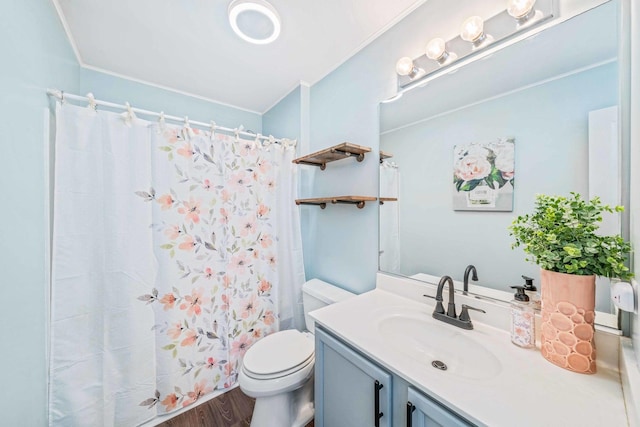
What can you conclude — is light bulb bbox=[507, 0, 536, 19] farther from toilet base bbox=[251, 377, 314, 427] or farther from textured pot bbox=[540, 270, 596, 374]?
toilet base bbox=[251, 377, 314, 427]

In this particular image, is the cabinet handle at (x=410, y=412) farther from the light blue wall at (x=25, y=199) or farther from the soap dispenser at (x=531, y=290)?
the light blue wall at (x=25, y=199)

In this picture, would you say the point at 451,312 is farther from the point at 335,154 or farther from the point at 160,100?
the point at 160,100

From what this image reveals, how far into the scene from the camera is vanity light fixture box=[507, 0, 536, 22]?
2.92 ft

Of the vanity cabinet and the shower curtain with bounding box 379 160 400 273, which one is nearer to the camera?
the vanity cabinet

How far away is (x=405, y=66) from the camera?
127 cm

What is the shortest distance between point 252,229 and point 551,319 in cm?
163

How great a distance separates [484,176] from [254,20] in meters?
1.47

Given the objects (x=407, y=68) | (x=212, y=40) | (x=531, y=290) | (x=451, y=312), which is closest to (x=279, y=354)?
(x=451, y=312)

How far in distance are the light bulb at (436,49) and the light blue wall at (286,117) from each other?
3.64 ft

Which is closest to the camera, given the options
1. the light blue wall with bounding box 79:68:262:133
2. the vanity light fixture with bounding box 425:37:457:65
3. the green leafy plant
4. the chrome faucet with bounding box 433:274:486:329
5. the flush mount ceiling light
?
the green leafy plant

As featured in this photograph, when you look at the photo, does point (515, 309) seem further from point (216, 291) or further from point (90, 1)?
point (90, 1)

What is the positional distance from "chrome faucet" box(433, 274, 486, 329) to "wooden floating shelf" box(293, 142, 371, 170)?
0.87 m

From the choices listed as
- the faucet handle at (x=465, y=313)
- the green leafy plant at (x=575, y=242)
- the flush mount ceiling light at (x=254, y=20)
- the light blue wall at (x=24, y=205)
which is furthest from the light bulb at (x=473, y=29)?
the light blue wall at (x=24, y=205)

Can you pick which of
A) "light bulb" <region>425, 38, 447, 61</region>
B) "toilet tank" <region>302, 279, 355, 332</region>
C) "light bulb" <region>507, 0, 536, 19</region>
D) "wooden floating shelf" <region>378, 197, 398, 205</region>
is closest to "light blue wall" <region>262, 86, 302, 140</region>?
"wooden floating shelf" <region>378, 197, 398, 205</region>
